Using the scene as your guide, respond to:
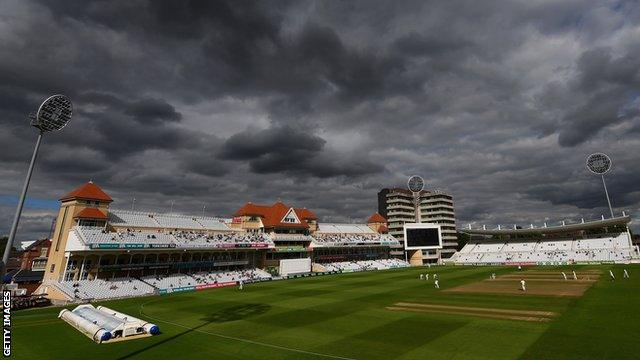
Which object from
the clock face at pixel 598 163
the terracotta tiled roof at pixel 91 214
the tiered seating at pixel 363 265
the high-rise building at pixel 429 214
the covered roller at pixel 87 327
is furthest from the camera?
the high-rise building at pixel 429 214

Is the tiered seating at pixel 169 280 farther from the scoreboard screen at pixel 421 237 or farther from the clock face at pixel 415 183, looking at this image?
the clock face at pixel 415 183

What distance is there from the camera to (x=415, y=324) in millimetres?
25359

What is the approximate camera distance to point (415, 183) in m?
127

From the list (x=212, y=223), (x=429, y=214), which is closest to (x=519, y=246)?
(x=429, y=214)

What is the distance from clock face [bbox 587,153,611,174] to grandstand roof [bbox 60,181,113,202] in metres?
106

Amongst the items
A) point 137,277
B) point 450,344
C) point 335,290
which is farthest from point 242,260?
point 450,344

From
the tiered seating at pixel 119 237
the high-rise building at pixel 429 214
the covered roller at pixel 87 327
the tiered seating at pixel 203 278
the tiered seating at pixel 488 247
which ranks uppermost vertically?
the high-rise building at pixel 429 214

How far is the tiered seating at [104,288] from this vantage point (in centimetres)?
4659

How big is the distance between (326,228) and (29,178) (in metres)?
91.7

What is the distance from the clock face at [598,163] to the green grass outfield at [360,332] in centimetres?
6098

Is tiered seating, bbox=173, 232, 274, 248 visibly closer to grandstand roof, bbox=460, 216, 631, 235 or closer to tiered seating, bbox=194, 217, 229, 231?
tiered seating, bbox=194, 217, 229, 231

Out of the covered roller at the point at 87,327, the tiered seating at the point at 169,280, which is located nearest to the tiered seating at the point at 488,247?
the tiered seating at the point at 169,280

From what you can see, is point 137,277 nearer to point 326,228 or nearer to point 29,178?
point 29,178

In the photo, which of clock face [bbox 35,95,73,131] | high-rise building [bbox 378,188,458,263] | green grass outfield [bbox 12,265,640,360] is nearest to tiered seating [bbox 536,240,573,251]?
high-rise building [bbox 378,188,458,263]
